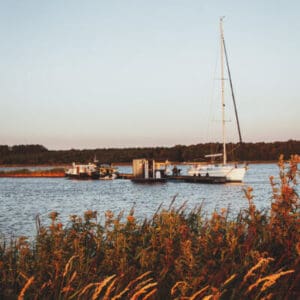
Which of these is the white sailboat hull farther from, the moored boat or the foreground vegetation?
the foreground vegetation

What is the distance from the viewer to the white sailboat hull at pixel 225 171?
226 feet

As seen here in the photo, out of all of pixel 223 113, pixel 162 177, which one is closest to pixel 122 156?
Answer: pixel 162 177

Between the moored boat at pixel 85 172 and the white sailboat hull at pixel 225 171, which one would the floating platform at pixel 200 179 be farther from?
the moored boat at pixel 85 172

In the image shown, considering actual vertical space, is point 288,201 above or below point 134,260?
above

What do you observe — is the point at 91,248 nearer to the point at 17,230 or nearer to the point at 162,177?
the point at 17,230

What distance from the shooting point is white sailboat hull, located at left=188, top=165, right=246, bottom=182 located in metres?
68.8

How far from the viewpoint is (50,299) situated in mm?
6734

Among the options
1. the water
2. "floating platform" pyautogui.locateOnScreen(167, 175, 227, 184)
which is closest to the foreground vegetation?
the water

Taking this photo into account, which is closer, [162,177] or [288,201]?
[288,201]

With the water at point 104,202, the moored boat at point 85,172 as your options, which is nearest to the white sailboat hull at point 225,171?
the water at point 104,202

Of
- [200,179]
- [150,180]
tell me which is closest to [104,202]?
[200,179]

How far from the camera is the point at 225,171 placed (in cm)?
6944

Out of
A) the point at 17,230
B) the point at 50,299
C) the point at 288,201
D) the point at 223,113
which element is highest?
the point at 223,113

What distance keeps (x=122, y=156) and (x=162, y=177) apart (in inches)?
4059
